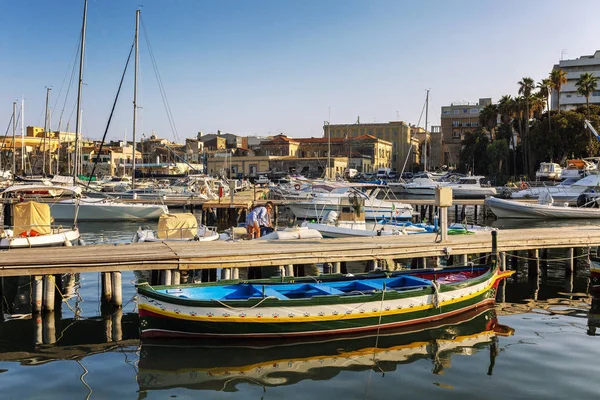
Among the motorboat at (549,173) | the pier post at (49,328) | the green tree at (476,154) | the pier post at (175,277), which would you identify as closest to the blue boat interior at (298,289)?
the pier post at (175,277)

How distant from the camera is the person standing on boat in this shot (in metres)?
21.8

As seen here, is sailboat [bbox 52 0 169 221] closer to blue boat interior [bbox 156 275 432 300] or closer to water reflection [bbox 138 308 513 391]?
blue boat interior [bbox 156 275 432 300]

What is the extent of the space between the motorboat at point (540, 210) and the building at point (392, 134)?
94576mm

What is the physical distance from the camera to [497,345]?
13570mm

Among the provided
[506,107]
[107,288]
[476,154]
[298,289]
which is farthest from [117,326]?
[476,154]

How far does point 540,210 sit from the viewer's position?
139 feet

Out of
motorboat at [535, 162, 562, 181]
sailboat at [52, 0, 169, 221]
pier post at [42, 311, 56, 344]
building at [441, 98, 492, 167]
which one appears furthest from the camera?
building at [441, 98, 492, 167]

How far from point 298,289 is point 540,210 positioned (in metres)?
33.2

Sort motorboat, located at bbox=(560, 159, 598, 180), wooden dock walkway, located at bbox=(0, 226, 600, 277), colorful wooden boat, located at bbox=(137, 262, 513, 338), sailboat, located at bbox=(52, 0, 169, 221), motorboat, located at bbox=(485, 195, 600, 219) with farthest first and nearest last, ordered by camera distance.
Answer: motorboat, located at bbox=(560, 159, 598, 180)
sailboat, located at bbox=(52, 0, 169, 221)
motorboat, located at bbox=(485, 195, 600, 219)
wooden dock walkway, located at bbox=(0, 226, 600, 277)
colorful wooden boat, located at bbox=(137, 262, 513, 338)

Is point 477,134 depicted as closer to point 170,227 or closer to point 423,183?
point 423,183

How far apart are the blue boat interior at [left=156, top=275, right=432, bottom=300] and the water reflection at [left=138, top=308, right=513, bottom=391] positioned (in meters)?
1.09

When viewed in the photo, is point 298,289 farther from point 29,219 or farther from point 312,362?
point 29,219

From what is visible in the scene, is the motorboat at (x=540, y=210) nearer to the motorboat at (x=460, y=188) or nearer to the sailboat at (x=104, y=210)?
the motorboat at (x=460, y=188)

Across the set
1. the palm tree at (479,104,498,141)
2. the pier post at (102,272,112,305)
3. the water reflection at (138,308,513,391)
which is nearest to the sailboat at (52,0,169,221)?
the pier post at (102,272,112,305)
